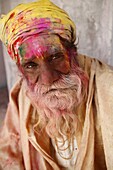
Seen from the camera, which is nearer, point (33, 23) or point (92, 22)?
point (33, 23)

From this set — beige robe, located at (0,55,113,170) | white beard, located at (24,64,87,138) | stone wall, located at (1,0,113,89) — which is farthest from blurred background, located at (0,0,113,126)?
white beard, located at (24,64,87,138)

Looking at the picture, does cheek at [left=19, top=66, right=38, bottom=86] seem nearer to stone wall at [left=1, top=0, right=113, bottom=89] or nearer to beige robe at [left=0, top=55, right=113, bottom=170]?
beige robe at [left=0, top=55, right=113, bottom=170]

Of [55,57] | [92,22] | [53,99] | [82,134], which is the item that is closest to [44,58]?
[55,57]

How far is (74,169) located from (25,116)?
28cm

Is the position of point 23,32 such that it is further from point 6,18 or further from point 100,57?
point 100,57

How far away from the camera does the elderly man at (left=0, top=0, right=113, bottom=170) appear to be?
1.02 m

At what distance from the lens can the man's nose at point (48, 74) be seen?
1.03 meters

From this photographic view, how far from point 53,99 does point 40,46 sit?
197mm

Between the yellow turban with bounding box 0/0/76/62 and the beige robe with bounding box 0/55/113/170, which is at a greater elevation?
the yellow turban with bounding box 0/0/76/62

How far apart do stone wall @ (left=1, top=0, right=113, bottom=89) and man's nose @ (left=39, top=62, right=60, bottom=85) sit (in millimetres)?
531

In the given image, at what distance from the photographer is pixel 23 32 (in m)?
1.01

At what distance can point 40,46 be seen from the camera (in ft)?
3.28

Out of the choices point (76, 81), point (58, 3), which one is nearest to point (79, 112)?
point (76, 81)

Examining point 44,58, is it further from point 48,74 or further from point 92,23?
point 92,23
